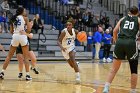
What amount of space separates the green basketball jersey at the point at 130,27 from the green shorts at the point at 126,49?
0.35ft

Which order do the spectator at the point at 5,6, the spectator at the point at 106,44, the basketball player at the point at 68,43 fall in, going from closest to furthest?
the basketball player at the point at 68,43, the spectator at the point at 106,44, the spectator at the point at 5,6

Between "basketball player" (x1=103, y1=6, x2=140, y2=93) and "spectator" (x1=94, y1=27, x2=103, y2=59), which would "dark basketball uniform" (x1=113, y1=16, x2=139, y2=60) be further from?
"spectator" (x1=94, y1=27, x2=103, y2=59)

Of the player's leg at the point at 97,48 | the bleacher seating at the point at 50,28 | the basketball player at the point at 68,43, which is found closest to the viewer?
the basketball player at the point at 68,43

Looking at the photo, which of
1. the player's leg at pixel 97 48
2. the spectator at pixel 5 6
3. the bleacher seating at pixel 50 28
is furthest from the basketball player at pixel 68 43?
the spectator at pixel 5 6

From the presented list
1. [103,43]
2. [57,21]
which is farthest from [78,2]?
[103,43]

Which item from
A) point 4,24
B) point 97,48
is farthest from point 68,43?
point 97,48

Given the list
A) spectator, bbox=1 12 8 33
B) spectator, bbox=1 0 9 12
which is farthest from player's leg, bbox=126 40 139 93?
spectator, bbox=1 0 9 12

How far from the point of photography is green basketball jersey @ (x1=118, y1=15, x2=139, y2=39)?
9172 millimetres

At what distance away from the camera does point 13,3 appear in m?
26.5

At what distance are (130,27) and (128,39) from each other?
0.86 ft

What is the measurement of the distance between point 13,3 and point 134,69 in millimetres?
18229

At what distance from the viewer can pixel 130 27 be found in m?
9.18

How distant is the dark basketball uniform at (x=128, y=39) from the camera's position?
30.1 feet

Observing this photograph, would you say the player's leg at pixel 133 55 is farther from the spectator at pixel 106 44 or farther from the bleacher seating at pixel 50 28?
the spectator at pixel 106 44
